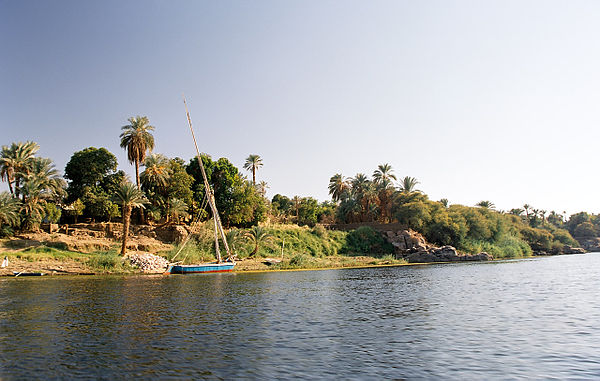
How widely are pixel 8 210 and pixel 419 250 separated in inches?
2628

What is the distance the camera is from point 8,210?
162 ft

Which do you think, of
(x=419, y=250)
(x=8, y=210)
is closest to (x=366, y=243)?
(x=419, y=250)

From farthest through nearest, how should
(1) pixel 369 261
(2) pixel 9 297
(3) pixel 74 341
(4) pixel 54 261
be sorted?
(1) pixel 369 261 < (4) pixel 54 261 < (2) pixel 9 297 < (3) pixel 74 341

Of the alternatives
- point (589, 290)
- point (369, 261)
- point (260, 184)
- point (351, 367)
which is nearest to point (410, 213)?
point (369, 261)

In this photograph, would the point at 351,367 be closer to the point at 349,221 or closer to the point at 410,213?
the point at 410,213

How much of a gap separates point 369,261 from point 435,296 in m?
45.9

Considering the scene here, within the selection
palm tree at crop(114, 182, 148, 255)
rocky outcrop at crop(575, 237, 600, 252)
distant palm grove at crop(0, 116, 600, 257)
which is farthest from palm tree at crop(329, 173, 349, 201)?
rocky outcrop at crop(575, 237, 600, 252)

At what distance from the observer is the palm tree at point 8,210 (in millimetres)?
48906

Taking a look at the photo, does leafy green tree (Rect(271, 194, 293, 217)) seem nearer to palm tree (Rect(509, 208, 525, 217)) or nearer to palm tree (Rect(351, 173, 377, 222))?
palm tree (Rect(351, 173, 377, 222))

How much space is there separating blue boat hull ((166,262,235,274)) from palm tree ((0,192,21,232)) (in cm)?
1993

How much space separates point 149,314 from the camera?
67.8 feet

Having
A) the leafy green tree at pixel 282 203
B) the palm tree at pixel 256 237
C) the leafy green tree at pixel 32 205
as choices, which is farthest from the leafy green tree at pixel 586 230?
the leafy green tree at pixel 32 205

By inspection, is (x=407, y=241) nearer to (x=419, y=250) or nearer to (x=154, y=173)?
(x=419, y=250)

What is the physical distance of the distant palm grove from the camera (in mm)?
57031
